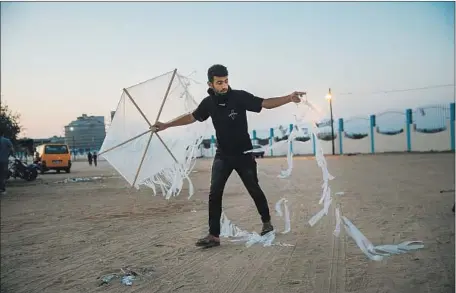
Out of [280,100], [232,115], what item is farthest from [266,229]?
[280,100]

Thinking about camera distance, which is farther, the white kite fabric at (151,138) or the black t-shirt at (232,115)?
the white kite fabric at (151,138)

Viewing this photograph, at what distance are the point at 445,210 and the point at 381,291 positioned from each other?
3.59 metres

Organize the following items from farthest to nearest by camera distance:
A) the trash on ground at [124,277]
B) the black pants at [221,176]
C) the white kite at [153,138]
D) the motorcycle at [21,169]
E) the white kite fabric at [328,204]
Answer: the motorcycle at [21,169]
the white kite at [153,138]
the black pants at [221,176]
the white kite fabric at [328,204]
the trash on ground at [124,277]

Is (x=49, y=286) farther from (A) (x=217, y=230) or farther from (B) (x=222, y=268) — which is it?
(A) (x=217, y=230)

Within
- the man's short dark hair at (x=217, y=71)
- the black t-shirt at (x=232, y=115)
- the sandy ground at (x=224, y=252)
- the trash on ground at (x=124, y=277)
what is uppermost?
the man's short dark hair at (x=217, y=71)

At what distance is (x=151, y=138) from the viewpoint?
5387mm

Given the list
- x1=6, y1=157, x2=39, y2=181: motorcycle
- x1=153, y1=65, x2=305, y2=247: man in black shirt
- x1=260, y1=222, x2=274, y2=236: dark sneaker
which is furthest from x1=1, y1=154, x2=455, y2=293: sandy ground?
x1=6, y1=157, x2=39, y2=181: motorcycle

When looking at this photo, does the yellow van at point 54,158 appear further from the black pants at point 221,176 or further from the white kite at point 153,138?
the black pants at point 221,176

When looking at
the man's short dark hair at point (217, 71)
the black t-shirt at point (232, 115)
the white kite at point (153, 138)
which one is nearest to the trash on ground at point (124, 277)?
the black t-shirt at point (232, 115)

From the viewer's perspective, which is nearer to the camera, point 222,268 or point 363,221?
point 222,268

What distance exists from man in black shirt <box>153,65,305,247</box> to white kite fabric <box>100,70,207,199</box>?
1.46 m

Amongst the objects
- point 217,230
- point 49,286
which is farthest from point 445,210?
point 49,286

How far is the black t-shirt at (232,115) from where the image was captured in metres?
4.12

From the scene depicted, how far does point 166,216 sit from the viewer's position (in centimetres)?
620
